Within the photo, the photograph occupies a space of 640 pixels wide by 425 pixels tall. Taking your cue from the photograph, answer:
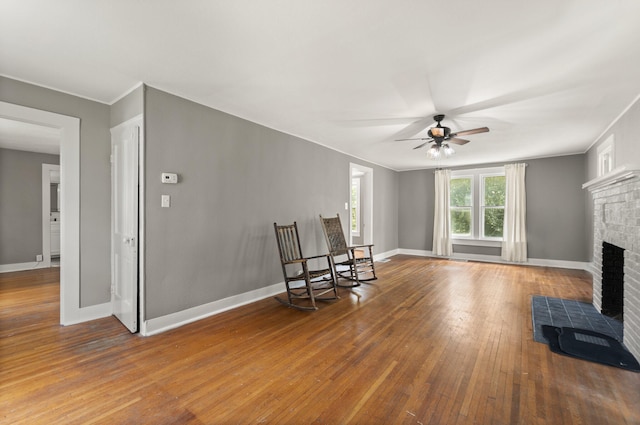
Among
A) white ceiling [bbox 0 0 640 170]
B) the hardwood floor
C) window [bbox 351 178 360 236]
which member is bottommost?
the hardwood floor

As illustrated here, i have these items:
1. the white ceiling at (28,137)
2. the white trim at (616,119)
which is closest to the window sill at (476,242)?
the white trim at (616,119)

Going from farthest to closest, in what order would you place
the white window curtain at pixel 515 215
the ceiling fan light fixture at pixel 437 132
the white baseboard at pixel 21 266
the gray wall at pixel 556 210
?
the white window curtain at pixel 515 215 → the gray wall at pixel 556 210 → the white baseboard at pixel 21 266 → the ceiling fan light fixture at pixel 437 132

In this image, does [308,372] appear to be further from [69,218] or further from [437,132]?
[437,132]

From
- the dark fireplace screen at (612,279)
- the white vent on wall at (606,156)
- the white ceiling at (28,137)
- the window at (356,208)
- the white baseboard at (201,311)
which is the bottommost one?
the white baseboard at (201,311)

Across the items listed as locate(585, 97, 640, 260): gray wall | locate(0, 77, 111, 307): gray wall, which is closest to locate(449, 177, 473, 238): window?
locate(585, 97, 640, 260): gray wall

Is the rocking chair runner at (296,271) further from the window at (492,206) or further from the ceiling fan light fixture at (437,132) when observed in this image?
the window at (492,206)

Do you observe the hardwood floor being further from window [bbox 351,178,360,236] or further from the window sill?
window [bbox 351,178,360,236]

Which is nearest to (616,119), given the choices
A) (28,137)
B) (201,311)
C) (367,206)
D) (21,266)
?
(367,206)

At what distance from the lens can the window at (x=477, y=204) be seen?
6.63 meters

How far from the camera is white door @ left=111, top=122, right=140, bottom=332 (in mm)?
2723

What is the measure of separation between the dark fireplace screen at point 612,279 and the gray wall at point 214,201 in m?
3.70

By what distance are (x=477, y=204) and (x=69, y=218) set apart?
7.46m

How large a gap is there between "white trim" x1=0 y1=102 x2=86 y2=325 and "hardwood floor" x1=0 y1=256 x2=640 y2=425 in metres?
0.24

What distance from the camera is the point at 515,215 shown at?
6.23 meters
